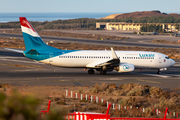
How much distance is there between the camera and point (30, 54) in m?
35.7

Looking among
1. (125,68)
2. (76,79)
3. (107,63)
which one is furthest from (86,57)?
(125,68)

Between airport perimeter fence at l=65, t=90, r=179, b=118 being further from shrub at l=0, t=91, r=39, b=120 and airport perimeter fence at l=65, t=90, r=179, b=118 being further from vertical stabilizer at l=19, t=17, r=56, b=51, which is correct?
shrub at l=0, t=91, r=39, b=120

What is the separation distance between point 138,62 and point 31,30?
16.2 m

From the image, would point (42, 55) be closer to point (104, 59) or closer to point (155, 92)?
point (104, 59)

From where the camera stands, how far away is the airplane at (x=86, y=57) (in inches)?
1417

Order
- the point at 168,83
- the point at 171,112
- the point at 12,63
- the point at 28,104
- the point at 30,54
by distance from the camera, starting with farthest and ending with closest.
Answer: the point at 12,63, the point at 30,54, the point at 168,83, the point at 171,112, the point at 28,104

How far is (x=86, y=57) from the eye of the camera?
37156 millimetres

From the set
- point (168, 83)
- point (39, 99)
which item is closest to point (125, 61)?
point (168, 83)

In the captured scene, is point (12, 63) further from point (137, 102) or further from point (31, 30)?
point (137, 102)

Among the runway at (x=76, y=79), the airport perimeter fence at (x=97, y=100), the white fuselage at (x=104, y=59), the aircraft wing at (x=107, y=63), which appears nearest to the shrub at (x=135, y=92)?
the airport perimeter fence at (x=97, y=100)

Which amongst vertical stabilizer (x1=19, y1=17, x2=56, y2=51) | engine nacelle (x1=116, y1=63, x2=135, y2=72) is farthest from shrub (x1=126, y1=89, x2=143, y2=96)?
vertical stabilizer (x1=19, y1=17, x2=56, y2=51)

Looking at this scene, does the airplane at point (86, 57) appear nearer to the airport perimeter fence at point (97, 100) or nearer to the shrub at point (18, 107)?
the airport perimeter fence at point (97, 100)

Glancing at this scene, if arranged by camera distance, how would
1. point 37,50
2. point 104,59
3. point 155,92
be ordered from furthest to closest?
point 104,59 → point 37,50 → point 155,92

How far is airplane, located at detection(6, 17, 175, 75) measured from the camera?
→ 36000 millimetres
